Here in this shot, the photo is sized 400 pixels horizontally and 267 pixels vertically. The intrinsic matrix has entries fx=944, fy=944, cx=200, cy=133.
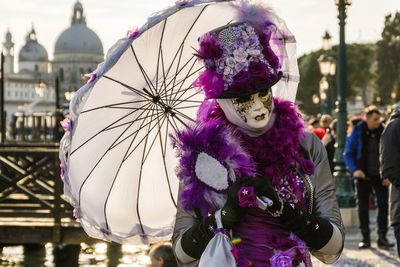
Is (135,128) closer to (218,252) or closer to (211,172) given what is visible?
(211,172)

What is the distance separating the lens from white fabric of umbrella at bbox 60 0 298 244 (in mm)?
4160

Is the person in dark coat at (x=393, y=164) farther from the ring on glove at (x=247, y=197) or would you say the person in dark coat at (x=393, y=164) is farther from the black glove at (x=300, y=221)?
the ring on glove at (x=247, y=197)

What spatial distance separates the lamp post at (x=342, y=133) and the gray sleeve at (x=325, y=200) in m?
11.2

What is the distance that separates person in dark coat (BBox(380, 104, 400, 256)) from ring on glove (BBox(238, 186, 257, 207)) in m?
4.09

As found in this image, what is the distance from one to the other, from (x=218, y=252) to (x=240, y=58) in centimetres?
70

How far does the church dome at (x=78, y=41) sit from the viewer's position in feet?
589

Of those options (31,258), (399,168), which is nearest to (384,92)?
(31,258)

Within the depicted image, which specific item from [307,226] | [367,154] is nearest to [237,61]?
[307,226]

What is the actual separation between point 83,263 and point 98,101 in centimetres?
908

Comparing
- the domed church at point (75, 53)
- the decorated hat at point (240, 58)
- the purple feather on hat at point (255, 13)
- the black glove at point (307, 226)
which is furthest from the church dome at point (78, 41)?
the black glove at point (307, 226)

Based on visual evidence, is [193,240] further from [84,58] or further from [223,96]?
[84,58]

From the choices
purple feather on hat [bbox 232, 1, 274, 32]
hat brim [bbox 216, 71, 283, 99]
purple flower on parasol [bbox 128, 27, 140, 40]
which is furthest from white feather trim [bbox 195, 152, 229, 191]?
purple flower on parasol [bbox 128, 27, 140, 40]

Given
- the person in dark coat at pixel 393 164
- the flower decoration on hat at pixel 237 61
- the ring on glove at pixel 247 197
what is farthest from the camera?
the person in dark coat at pixel 393 164

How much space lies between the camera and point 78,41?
180 meters
